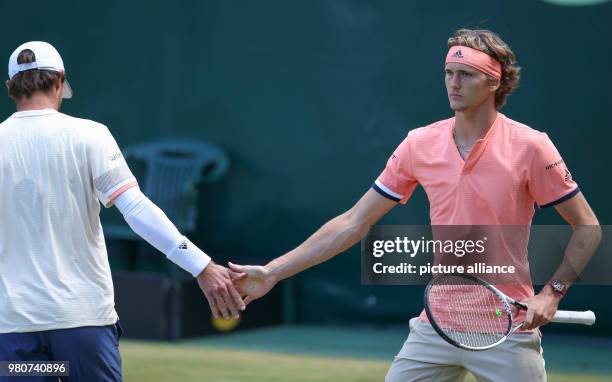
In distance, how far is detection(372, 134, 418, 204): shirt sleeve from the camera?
162 inches

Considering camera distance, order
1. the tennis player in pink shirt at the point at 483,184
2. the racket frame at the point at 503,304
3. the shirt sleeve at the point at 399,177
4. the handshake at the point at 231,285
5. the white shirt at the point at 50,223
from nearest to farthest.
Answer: the white shirt at the point at 50,223, the racket frame at the point at 503,304, the tennis player in pink shirt at the point at 483,184, the shirt sleeve at the point at 399,177, the handshake at the point at 231,285

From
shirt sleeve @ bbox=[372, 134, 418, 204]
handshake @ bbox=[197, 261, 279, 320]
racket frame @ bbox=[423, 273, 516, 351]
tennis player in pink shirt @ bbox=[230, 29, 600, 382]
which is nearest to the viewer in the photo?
racket frame @ bbox=[423, 273, 516, 351]

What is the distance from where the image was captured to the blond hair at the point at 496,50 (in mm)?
4145

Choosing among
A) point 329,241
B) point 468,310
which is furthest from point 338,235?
point 468,310

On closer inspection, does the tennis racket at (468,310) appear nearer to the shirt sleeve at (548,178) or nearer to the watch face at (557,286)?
the watch face at (557,286)

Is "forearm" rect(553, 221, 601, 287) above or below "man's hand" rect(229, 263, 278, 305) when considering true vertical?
above

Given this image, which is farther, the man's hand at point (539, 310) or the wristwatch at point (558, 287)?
the wristwatch at point (558, 287)

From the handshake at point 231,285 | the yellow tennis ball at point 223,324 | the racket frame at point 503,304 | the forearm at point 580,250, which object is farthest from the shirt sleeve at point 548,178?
the yellow tennis ball at point 223,324

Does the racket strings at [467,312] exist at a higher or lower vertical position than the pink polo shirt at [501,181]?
lower

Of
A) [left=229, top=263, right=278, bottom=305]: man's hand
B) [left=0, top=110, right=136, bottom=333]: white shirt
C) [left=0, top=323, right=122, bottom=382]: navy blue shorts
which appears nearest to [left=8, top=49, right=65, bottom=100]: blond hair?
[left=0, top=110, right=136, bottom=333]: white shirt

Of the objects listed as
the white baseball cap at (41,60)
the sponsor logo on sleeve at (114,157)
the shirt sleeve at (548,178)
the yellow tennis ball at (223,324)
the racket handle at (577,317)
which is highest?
the white baseball cap at (41,60)

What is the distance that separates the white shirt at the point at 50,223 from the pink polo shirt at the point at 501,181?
1.11 metres

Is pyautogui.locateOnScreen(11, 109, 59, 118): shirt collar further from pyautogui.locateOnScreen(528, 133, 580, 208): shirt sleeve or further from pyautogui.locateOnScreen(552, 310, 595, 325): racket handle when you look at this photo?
pyautogui.locateOnScreen(552, 310, 595, 325): racket handle

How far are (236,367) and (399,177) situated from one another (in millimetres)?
3088
